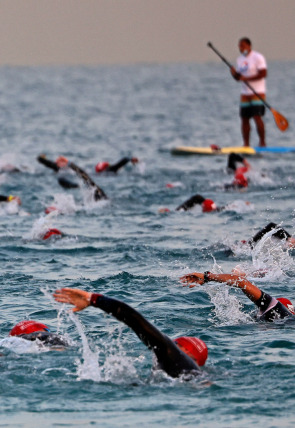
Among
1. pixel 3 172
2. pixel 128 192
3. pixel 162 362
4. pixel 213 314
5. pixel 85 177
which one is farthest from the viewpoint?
Answer: pixel 3 172

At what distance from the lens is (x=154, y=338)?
276 inches

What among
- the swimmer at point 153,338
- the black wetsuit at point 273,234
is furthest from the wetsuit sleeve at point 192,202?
the swimmer at point 153,338

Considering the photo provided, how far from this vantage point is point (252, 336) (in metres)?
9.16

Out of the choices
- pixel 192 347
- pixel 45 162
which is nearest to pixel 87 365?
pixel 192 347

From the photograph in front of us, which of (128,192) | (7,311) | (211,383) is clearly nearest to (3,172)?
(128,192)

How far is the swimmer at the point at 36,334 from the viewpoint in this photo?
8438 mm

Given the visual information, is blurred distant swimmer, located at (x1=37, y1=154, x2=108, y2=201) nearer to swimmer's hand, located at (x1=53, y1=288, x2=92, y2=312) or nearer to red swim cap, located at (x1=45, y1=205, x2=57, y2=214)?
red swim cap, located at (x1=45, y1=205, x2=57, y2=214)

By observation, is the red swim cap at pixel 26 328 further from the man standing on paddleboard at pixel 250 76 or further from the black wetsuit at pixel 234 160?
the man standing on paddleboard at pixel 250 76

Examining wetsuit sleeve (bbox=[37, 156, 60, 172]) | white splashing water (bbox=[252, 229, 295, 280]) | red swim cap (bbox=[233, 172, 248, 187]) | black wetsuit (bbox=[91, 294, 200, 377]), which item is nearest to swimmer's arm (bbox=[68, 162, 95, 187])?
wetsuit sleeve (bbox=[37, 156, 60, 172])

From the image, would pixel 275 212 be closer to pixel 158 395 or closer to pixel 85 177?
pixel 85 177

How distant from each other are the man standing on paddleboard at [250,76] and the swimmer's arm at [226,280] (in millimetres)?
12700

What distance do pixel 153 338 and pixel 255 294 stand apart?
7.12 ft

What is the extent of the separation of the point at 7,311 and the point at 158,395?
128 inches

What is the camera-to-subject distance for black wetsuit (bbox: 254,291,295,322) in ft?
29.8
